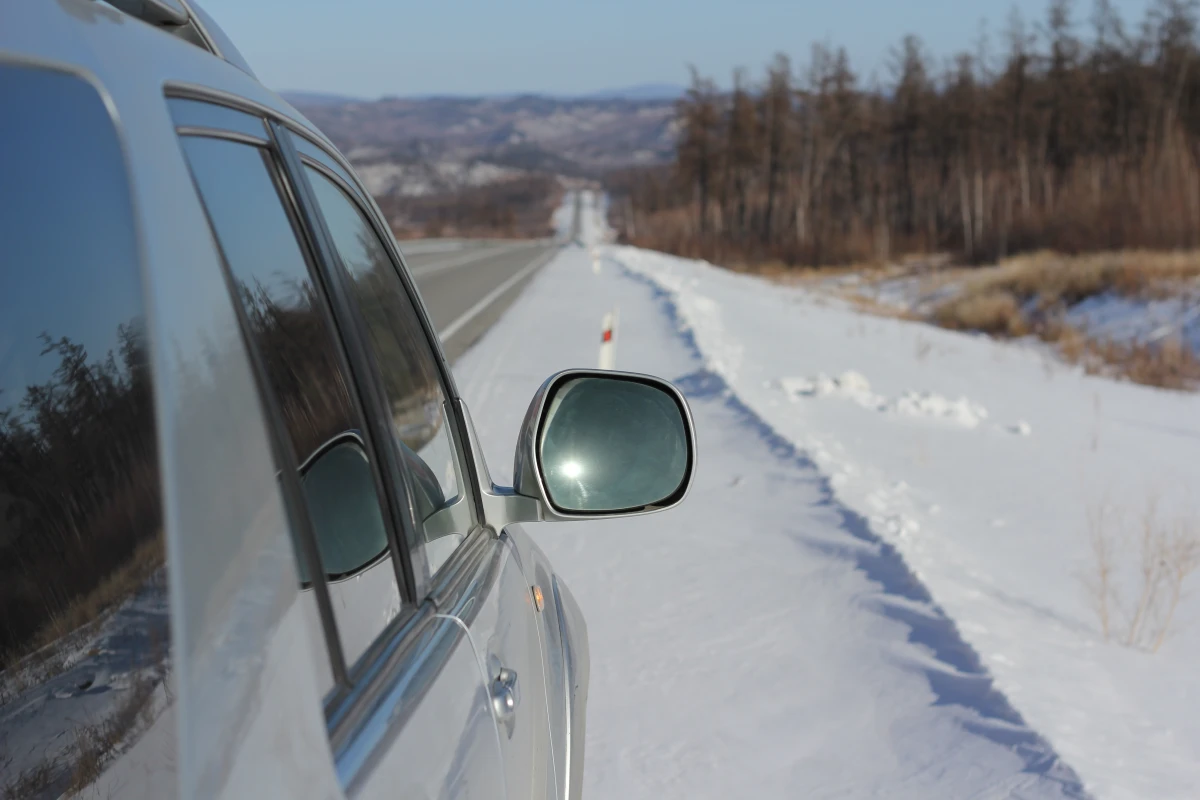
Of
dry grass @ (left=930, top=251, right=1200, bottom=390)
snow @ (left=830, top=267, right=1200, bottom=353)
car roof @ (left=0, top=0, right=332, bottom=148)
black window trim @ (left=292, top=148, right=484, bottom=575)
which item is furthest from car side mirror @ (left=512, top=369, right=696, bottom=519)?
snow @ (left=830, top=267, right=1200, bottom=353)

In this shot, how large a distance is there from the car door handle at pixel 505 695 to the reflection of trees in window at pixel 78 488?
0.90 metres

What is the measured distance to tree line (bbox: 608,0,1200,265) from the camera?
60.6 metres

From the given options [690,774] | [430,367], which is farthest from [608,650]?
[430,367]

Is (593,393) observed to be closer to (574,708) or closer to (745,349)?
(574,708)

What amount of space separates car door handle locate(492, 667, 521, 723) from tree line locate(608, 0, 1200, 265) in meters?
41.0

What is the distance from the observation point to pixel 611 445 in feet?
7.36

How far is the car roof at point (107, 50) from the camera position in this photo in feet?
2.95

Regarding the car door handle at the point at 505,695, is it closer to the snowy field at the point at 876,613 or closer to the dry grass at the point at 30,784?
the dry grass at the point at 30,784

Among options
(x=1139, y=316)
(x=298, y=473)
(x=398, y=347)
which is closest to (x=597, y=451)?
(x=398, y=347)

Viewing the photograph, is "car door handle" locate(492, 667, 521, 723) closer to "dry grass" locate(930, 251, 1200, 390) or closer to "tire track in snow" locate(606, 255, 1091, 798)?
"tire track in snow" locate(606, 255, 1091, 798)

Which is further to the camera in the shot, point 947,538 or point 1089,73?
point 1089,73

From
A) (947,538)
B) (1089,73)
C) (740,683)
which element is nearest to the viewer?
(740,683)

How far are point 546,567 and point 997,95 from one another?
77081 millimetres

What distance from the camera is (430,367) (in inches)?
91.4
